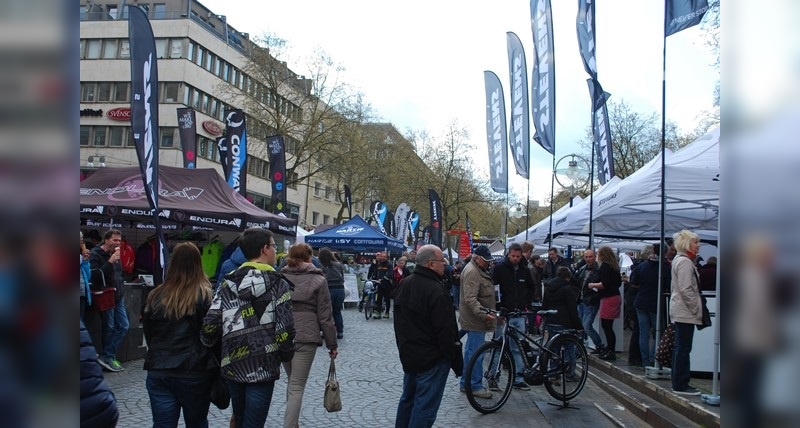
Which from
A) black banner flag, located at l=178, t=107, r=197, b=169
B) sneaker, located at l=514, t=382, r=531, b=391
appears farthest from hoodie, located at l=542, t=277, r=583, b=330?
black banner flag, located at l=178, t=107, r=197, b=169

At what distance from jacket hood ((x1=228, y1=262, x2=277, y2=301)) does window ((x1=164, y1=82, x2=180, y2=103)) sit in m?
51.7

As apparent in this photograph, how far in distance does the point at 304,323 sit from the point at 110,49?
5613cm

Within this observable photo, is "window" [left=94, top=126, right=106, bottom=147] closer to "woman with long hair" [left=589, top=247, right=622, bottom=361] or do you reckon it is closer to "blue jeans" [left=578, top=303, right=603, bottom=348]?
"blue jeans" [left=578, top=303, right=603, bottom=348]

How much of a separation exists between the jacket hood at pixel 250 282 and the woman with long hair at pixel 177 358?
0.27 meters

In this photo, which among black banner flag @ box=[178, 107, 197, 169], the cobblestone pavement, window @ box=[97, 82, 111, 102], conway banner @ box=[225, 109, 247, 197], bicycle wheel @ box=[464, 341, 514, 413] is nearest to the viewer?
the cobblestone pavement

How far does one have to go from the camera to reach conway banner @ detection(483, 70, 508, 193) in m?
18.0

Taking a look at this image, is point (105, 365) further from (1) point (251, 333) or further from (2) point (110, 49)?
(2) point (110, 49)

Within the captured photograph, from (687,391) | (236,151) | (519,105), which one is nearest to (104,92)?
(236,151)

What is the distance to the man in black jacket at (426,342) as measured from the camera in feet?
18.5

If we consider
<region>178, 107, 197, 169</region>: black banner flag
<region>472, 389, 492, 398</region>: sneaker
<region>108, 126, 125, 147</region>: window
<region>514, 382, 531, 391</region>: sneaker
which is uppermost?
<region>108, 126, 125, 147</region>: window

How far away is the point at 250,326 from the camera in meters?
4.56

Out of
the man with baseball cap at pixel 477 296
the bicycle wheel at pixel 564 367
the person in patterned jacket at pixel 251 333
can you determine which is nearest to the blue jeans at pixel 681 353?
the bicycle wheel at pixel 564 367

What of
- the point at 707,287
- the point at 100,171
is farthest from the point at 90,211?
the point at 707,287
